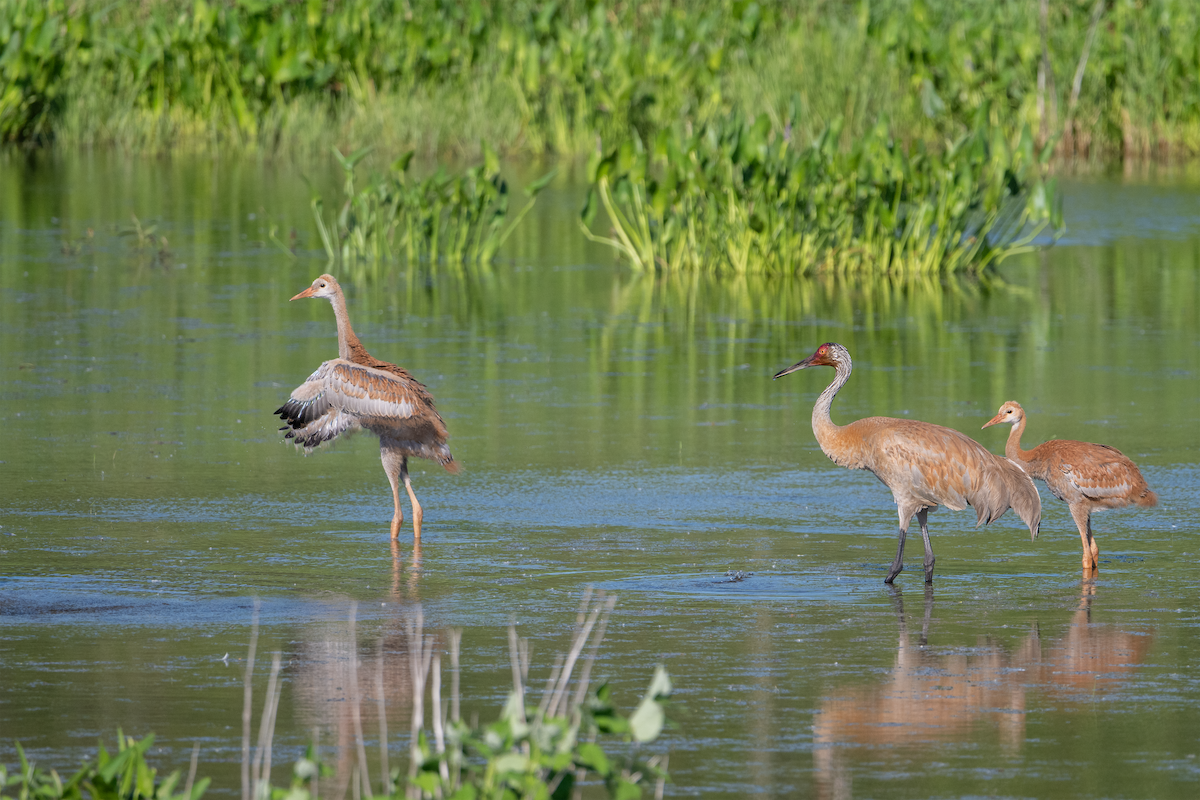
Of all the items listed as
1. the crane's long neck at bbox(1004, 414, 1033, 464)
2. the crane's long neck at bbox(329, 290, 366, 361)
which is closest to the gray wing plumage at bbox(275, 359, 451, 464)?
the crane's long neck at bbox(329, 290, 366, 361)

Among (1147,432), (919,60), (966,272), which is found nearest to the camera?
(1147,432)

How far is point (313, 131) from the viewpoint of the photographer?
2680 cm

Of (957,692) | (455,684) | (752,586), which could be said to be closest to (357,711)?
(455,684)

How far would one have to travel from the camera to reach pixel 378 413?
30.7 feet

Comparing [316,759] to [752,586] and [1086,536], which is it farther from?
[1086,536]

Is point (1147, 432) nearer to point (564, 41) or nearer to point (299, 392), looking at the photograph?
point (299, 392)

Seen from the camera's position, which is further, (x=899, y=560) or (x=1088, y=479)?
(x=1088, y=479)

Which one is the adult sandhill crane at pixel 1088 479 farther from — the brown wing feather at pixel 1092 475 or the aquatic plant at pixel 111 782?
the aquatic plant at pixel 111 782

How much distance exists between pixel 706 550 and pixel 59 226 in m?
13.3

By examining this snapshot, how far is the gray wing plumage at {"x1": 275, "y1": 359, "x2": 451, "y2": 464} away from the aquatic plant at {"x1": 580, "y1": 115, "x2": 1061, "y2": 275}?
771 centimetres

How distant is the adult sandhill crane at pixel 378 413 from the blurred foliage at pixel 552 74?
15.7 m

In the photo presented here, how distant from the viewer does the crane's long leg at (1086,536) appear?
8328 millimetres

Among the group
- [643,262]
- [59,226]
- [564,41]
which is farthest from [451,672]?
[564,41]

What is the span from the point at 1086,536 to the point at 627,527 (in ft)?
7.06
